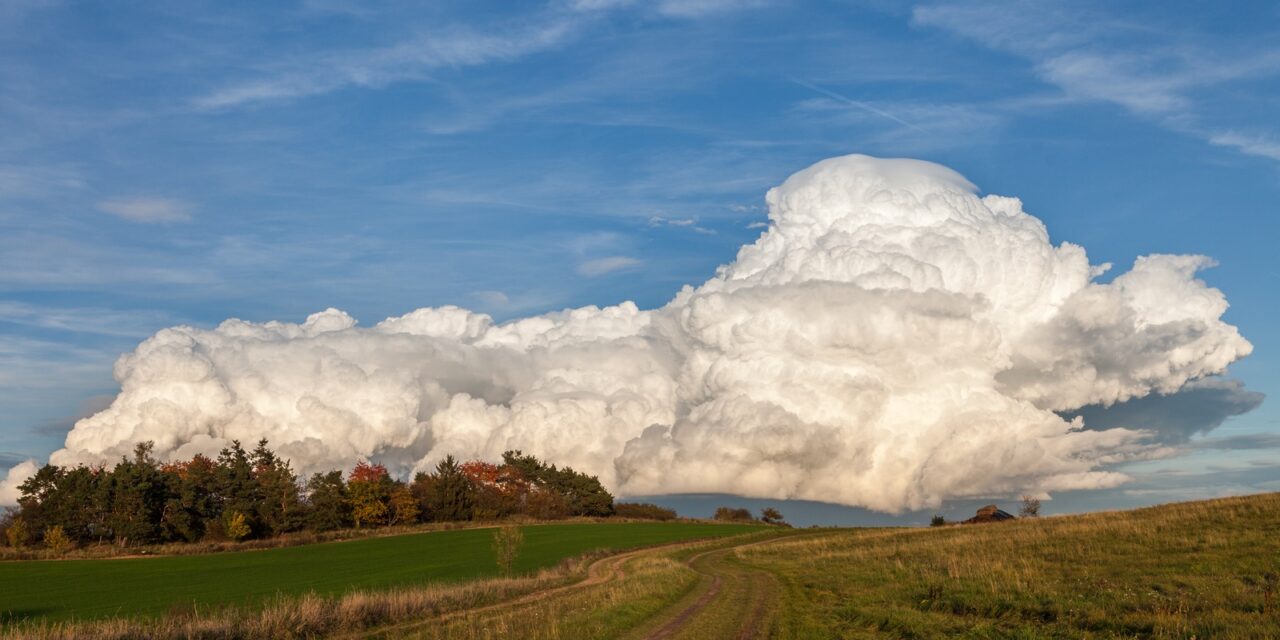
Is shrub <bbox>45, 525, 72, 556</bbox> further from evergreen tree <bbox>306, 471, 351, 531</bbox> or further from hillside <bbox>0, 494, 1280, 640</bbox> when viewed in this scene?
hillside <bbox>0, 494, 1280, 640</bbox>

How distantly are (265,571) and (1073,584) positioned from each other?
61.6 meters

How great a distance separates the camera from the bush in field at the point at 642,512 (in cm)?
17888

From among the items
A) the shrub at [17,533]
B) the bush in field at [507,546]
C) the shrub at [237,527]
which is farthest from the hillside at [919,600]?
the shrub at [17,533]

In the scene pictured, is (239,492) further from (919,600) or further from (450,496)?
(919,600)

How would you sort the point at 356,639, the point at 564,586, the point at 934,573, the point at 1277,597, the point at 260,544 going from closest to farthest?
1. the point at 1277,597
2. the point at 356,639
3. the point at 934,573
4. the point at 564,586
5. the point at 260,544

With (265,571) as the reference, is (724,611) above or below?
above

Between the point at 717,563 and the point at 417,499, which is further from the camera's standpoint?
the point at 417,499

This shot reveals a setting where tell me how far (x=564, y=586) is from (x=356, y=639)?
23.1 metres

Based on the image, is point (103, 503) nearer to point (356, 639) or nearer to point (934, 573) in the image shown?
point (356, 639)

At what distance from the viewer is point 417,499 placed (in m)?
144

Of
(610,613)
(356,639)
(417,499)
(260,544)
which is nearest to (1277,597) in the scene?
(610,613)

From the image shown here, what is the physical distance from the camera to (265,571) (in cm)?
7100

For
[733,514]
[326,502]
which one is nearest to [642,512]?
[733,514]

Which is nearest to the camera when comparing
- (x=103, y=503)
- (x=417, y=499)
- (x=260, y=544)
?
(x=260, y=544)
